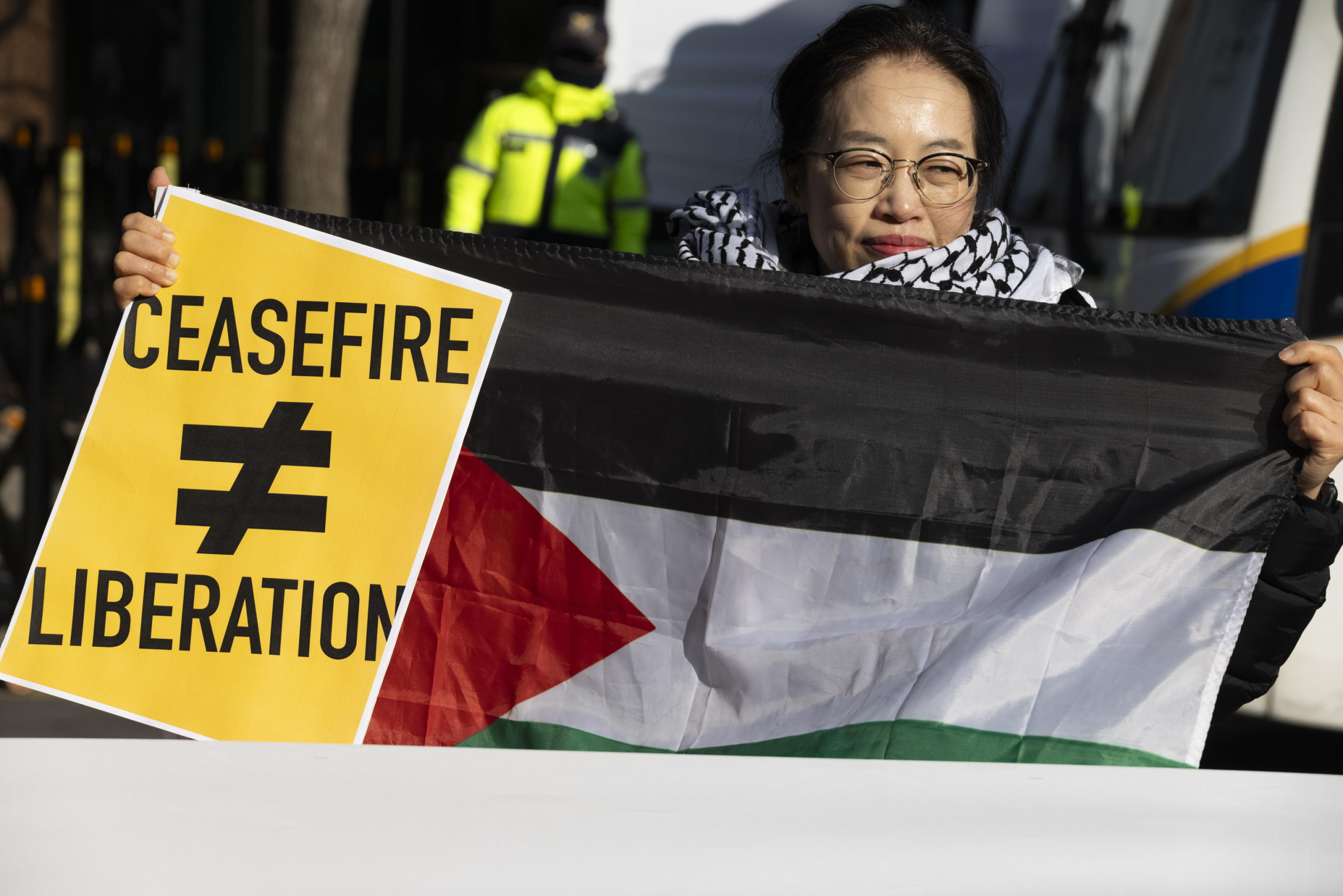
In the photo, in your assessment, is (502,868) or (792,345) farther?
(792,345)

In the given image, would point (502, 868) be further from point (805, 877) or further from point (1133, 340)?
point (1133, 340)

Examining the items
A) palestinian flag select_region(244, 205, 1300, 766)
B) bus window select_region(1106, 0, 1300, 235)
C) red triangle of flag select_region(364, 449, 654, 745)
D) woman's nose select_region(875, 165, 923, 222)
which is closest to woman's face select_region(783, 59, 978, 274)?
woman's nose select_region(875, 165, 923, 222)

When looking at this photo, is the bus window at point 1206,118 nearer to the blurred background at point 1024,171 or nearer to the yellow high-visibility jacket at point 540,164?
the blurred background at point 1024,171

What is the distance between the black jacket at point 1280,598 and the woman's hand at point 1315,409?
40 mm

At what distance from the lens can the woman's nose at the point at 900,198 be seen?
1.94m

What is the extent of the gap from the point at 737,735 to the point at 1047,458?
617 millimetres

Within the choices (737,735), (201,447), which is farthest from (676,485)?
(201,447)

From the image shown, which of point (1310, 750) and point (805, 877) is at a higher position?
point (805, 877)

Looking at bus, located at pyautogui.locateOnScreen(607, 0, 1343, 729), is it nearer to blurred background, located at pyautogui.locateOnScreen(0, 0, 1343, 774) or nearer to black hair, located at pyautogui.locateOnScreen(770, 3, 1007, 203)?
blurred background, located at pyautogui.locateOnScreen(0, 0, 1343, 774)

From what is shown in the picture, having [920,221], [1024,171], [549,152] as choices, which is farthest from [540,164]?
[920,221]

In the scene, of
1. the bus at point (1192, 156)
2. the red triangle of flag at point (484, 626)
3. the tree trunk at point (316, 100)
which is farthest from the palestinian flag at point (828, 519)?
the tree trunk at point (316, 100)

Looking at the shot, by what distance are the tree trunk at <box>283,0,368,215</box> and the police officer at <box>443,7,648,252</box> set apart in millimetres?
825

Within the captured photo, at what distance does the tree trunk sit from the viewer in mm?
6055

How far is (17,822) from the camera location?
3.56 ft
